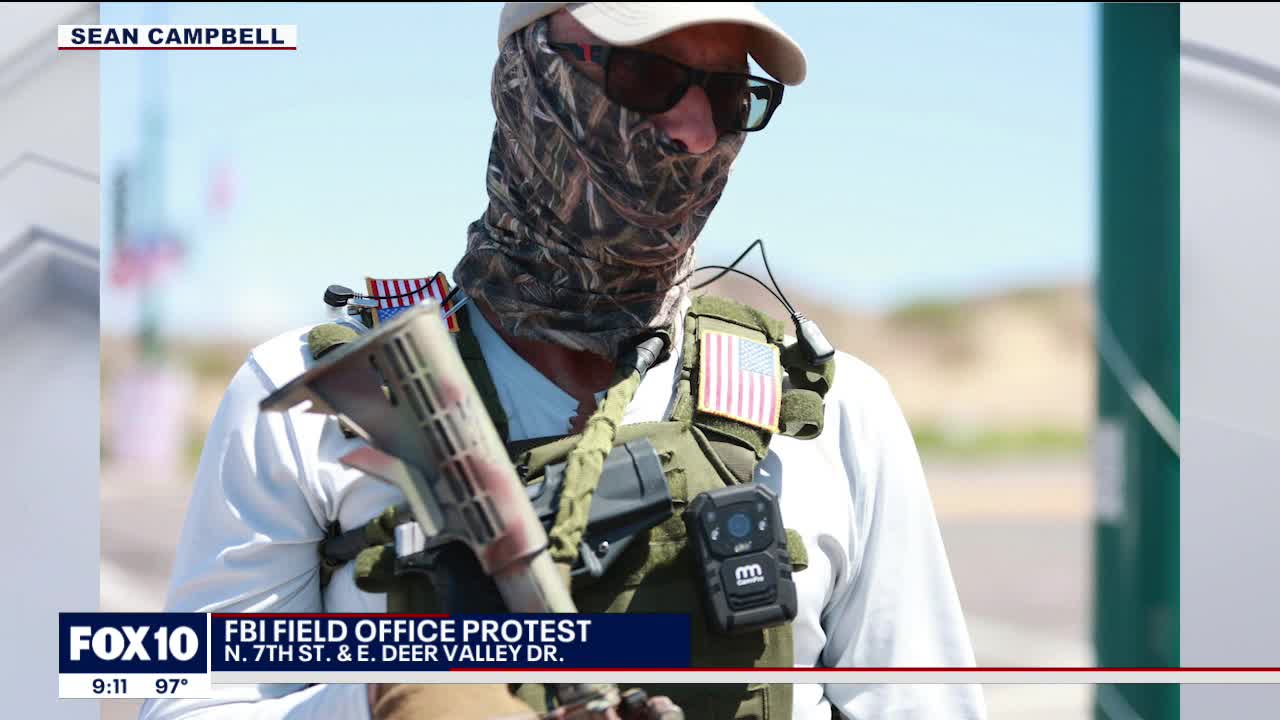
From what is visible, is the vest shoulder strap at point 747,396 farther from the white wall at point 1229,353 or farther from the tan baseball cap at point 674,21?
the white wall at point 1229,353

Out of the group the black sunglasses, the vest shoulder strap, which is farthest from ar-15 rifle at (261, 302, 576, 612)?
the black sunglasses

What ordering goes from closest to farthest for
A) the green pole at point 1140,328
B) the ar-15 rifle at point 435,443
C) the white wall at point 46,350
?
the ar-15 rifle at point 435,443, the white wall at point 46,350, the green pole at point 1140,328

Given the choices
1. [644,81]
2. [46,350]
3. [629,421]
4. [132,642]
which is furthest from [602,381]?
[46,350]

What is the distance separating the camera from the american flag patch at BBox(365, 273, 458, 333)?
218 cm

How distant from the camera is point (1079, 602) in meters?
13.1

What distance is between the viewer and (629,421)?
2.18m

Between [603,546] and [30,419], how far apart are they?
140 cm

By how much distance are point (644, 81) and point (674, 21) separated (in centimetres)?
14

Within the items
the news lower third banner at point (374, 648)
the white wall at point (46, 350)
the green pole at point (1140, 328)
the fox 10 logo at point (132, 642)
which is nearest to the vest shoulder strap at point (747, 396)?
the news lower third banner at point (374, 648)

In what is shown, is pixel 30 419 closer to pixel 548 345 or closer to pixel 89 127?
pixel 89 127

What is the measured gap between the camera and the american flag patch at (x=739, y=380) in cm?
217

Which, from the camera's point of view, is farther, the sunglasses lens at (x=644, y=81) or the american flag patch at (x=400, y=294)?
the american flag patch at (x=400, y=294)

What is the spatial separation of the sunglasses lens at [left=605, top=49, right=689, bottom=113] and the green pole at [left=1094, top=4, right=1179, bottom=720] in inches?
93.0

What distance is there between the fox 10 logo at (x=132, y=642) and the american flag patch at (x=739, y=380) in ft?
2.95
